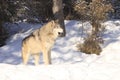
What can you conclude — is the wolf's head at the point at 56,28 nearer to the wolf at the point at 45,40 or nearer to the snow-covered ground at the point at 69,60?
the wolf at the point at 45,40

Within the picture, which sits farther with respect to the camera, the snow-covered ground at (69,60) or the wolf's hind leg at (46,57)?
the wolf's hind leg at (46,57)

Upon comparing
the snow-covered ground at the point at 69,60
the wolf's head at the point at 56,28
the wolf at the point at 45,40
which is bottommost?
the snow-covered ground at the point at 69,60

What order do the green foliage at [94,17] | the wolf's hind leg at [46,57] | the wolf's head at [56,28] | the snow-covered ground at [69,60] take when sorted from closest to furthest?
1. the snow-covered ground at [69,60]
2. the wolf's head at [56,28]
3. the wolf's hind leg at [46,57]
4. the green foliage at [94,17]

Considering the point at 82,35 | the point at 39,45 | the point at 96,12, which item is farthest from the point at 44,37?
the point at 82,35

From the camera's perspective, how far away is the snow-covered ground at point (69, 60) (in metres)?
7.57

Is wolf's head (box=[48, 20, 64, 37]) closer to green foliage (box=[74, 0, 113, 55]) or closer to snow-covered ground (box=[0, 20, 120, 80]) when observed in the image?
snow-covered ground (box=[0, 20, 120, 80])

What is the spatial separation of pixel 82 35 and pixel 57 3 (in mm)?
1596

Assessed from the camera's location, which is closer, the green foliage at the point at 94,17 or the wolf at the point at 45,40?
the wolf at the point at 45,40

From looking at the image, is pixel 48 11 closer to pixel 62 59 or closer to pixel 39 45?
pixel 62 59

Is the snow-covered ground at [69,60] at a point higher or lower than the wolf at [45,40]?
lower

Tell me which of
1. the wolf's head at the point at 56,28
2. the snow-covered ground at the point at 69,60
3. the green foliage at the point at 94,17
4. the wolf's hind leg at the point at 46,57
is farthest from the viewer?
the green foliage at the point at 94,17

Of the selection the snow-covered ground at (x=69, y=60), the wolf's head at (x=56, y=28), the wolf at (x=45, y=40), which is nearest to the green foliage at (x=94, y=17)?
the snow-covered ground at (x=69, y=60)

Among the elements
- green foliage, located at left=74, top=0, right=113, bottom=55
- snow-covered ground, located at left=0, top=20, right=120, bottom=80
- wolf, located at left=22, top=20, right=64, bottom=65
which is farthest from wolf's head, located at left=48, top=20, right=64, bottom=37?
green foliage, located at left=74, top=0, right=113, bottom=55

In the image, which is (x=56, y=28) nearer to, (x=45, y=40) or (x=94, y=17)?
(x=45, y=40)
